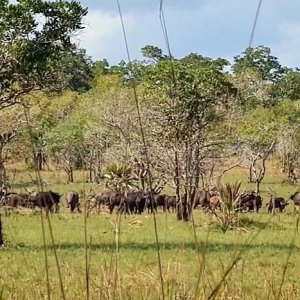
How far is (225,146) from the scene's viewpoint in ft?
90.7

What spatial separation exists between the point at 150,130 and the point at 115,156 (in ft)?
6.47

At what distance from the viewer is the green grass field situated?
2.38 m

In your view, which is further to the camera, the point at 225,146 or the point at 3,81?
the point at 225,146

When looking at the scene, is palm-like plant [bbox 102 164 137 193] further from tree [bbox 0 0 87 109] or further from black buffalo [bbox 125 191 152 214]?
black buffalo [bbox 125 191 152 214]

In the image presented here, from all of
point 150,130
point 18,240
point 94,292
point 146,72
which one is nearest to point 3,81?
point 18,240

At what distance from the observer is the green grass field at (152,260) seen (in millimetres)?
2385

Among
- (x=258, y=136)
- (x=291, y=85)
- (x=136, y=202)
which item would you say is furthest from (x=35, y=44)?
(x=291, y=85)

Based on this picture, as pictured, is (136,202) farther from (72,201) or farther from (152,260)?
(152,260)

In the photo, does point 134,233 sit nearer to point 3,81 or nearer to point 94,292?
point 3,81

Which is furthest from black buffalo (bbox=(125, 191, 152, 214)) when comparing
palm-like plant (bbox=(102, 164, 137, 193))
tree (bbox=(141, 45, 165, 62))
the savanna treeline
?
tree (bbox=(141, 45, 165, 62))

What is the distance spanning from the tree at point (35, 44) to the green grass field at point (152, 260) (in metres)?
1.76

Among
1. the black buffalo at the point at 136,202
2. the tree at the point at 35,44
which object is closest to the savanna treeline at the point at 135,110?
the tree at the point at 35,44

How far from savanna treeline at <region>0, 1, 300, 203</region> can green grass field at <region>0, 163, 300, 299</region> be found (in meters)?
0.37

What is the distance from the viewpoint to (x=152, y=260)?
8.26 m
